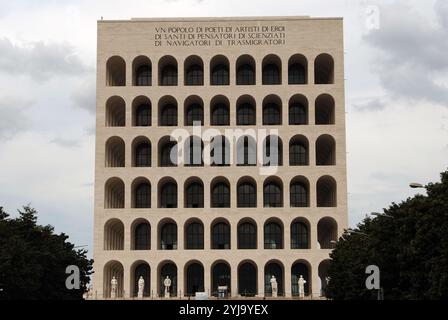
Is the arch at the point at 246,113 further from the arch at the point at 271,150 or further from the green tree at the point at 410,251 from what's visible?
the green tree at the point at 410,251

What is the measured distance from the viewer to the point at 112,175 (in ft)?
318

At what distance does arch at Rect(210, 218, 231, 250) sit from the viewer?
9781 centimetres

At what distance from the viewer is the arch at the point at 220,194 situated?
99.3 metres

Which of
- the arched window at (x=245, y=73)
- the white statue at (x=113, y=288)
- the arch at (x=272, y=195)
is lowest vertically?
the white statue at (x=113, y=288)

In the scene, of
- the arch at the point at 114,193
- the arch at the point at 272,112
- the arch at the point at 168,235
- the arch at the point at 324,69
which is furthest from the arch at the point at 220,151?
the arch at the point at 324,69

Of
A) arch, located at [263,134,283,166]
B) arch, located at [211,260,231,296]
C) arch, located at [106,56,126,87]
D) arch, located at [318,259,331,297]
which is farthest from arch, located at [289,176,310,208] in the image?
arch, located at [106,56,126,87]

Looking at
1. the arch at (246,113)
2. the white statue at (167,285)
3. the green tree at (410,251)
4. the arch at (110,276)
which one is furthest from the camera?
the arch at (246,113)

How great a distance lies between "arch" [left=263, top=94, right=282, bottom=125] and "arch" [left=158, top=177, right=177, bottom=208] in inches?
545

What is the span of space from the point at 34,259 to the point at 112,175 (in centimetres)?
3410

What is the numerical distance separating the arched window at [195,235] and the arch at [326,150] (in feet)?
58.2

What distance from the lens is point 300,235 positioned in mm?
98000
